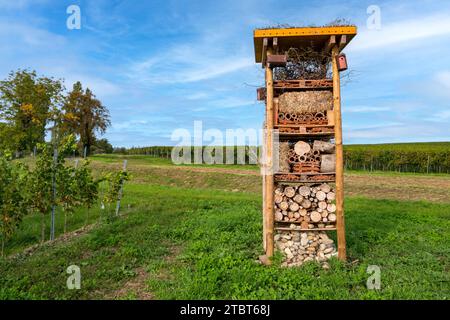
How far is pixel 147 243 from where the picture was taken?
9.66 meters

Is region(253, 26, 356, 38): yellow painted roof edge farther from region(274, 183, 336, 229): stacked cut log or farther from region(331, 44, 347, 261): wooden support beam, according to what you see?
region(274, 183, 336, 229): stacked cut log

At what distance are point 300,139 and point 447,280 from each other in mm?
4342

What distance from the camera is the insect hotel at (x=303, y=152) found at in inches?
313

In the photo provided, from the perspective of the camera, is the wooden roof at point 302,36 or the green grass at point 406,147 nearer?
the wooden roof at point 302,36

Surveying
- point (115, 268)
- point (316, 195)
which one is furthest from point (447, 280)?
point (115, 268)

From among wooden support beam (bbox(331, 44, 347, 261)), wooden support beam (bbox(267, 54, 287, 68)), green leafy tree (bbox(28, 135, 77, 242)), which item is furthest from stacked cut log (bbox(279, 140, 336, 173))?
green leafy tree (bbox(28, 135, 77, 242))

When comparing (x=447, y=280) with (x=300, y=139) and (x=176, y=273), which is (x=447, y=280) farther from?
(x=176, y=273)

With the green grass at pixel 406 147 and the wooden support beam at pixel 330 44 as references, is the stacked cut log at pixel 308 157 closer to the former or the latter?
the wooden support beam at pixel 330 44

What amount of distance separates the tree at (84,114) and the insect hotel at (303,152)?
53.9m

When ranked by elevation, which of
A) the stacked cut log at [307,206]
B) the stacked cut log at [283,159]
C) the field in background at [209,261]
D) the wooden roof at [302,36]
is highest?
the wooden roof at [302,36]

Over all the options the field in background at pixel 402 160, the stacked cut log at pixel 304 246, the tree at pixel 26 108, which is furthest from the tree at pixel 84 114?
the stacked cut log at pixel 304 246

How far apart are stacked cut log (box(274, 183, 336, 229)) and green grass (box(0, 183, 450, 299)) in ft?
3.32

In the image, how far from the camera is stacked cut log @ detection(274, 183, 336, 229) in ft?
26.7


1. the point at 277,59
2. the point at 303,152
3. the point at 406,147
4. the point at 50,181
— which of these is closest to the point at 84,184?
the point at 50,181
